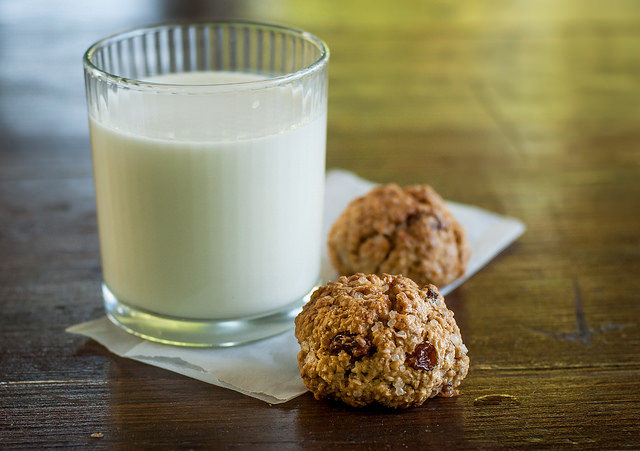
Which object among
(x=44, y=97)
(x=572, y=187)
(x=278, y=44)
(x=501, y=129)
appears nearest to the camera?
(x=278, y=44)

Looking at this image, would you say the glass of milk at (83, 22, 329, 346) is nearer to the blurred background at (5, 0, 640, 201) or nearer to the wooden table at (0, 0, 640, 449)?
the wooden table at (0, 0, 640, 449)

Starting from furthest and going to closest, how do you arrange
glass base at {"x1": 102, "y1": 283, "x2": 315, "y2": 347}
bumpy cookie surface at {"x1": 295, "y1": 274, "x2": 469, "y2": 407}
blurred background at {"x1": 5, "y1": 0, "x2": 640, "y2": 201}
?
1. blurred background at {"x1": 5, "y1": 0, "x2": 640, "y2": 201}
2. glass base at {"x1": 102, "y1": 283, "x2": 315, "y2": 347}
3. bumpy cookie surface at {"x1": 295, "y1": 274, "x2": 469, "y2": 407}

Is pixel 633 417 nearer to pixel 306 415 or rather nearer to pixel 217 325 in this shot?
pixel 306 415

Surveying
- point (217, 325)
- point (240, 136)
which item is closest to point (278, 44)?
point (240, 136)

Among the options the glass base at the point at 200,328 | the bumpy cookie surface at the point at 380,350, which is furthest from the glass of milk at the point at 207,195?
the bumpy cookie surface at the point at 380,350

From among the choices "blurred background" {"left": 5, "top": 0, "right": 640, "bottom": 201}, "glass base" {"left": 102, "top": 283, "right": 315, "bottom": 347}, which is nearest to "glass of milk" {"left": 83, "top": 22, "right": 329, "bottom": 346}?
"glass base" {"left": 102, "top": 283, "right": 315, "bottom": 347}

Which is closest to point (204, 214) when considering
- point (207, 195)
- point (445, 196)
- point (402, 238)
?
point (207, 195)

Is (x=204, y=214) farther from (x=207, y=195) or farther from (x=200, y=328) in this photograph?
(x=200, y=328)

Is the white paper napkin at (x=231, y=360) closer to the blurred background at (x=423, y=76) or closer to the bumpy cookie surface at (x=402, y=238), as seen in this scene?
the bumpy cookie surface at (x=402, y=238)
